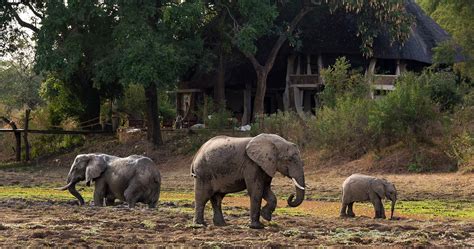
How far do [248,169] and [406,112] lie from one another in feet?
68.9

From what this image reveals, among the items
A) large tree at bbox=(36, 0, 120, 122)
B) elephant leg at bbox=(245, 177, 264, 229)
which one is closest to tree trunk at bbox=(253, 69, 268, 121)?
large tree at bbox=(36, 0, 120, 122)

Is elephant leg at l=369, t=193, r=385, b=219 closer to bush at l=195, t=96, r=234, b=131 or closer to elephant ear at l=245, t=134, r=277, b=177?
elephant ear at l=245, t=134, r=277, b=177

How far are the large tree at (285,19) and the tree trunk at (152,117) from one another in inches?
199

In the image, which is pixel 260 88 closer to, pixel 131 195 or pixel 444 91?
pixel 444 91

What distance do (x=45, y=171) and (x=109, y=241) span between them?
1240 inches

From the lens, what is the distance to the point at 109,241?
42.3 ft

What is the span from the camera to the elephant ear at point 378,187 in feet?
62.8

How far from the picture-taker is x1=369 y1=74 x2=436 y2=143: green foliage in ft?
114

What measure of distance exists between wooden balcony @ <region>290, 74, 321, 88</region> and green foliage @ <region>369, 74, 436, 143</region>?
15.4 meters

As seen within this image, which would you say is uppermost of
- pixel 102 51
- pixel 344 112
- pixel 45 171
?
pixel 102 51

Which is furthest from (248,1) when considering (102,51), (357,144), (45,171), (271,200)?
(271,200)

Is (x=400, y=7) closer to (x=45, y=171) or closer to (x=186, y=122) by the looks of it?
(x=186, y=122)

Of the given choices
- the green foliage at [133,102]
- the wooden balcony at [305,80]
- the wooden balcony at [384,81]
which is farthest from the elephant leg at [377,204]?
the green foliage at [133,102]

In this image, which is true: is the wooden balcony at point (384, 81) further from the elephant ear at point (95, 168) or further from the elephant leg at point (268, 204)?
the elephant leg at point (268, 204)
